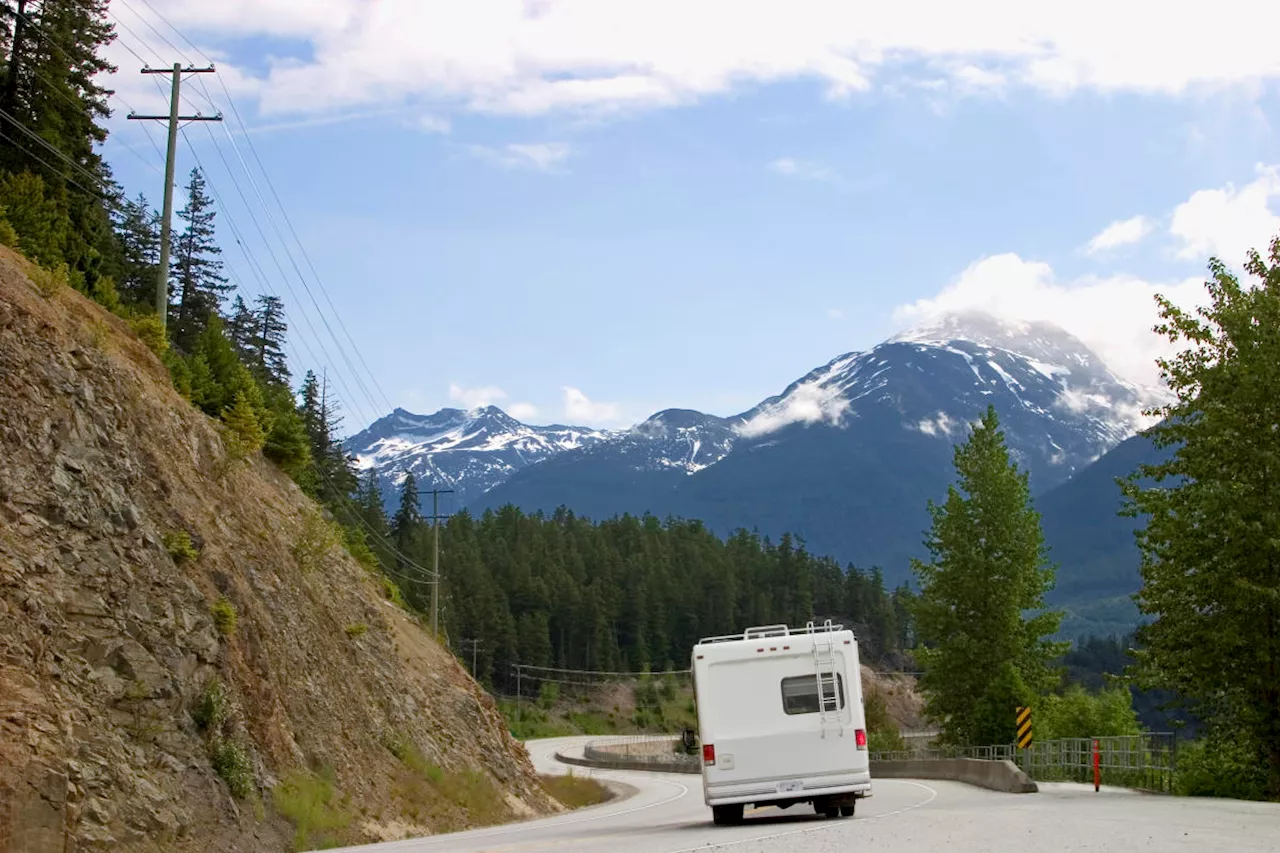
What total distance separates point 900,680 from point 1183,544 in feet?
525

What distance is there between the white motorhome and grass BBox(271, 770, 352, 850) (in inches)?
251

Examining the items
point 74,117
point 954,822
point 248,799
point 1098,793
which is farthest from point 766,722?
point 74,117

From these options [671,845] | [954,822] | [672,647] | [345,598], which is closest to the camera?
[671,845]

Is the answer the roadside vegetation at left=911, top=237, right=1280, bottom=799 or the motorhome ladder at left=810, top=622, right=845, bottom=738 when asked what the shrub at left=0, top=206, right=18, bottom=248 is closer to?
the motorhome ladder at left=810, top=622, right=845, bottom=738

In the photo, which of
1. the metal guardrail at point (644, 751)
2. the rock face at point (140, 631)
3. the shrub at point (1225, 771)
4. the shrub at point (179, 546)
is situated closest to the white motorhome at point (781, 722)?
the rock face at point (140, 631)

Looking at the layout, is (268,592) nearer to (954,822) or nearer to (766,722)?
(766,722)

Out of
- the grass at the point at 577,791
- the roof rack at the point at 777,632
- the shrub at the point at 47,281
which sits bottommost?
the grass at the point at 577,791

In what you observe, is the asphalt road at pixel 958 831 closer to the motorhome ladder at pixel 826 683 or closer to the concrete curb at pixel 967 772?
the motorhome ladder at pixel 826 683

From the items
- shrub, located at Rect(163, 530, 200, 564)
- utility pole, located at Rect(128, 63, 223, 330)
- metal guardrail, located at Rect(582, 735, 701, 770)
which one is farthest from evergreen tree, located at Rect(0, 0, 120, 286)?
Result: metal guardrail, located at Rect(582, 735, 701, 770)

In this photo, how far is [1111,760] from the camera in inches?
1385

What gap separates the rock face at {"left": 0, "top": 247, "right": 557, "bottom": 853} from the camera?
58.6 feet

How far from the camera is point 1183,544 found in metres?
27.2

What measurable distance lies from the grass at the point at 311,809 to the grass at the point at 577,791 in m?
21.4

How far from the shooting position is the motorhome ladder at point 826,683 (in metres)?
21.4
